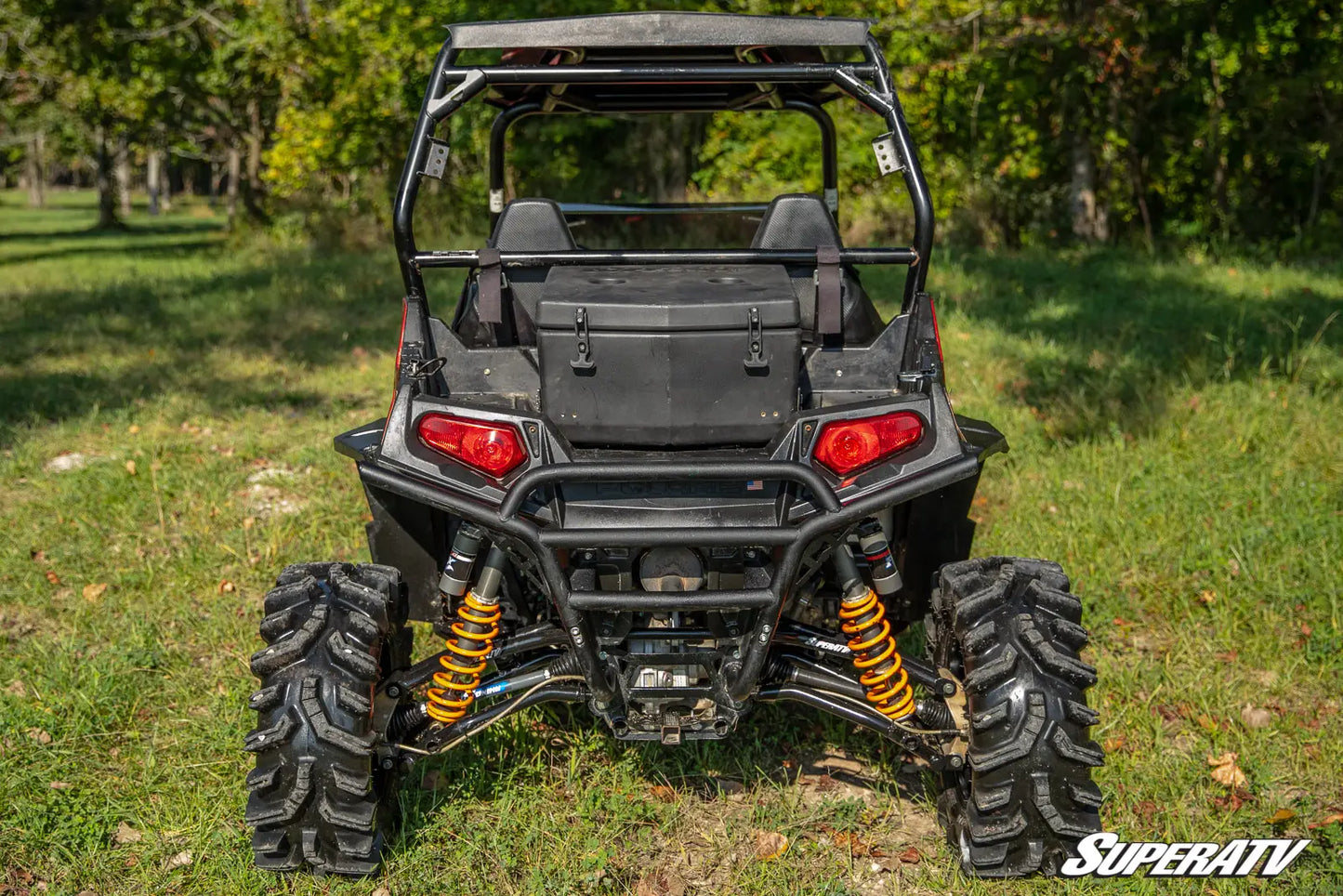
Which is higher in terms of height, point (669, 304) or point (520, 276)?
point (669, 304)

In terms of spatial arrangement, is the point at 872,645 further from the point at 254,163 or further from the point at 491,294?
the point at 254,163

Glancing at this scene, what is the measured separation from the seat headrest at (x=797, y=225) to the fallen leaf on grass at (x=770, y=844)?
178cm

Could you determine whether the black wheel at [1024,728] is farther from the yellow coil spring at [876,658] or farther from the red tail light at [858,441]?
the red tail light at [858,441]

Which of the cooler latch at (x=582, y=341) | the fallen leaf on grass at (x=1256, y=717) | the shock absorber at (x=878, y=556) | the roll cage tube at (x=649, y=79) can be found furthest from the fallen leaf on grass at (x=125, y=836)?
the fallen leaf on grass at (x=1256, y=717)

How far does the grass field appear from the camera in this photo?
334cm

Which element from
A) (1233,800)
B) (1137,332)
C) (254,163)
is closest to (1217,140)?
(1137,332)

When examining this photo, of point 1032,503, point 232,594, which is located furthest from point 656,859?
point 1032,503

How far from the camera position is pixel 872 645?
3066mm

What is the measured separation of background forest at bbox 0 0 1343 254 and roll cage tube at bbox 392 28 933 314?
1030 cm

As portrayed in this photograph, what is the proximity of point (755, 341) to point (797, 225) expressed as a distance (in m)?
1.01

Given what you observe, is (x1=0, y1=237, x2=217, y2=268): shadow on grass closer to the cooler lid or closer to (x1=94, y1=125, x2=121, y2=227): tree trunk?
(x1=94, y1=125, x2=121, y2=227): tree trunk

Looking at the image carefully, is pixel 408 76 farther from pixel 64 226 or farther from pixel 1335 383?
pixel 64 226

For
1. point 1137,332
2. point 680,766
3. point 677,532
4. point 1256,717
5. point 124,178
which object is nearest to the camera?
point 677,532

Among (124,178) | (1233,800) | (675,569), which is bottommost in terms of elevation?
(124,178)
